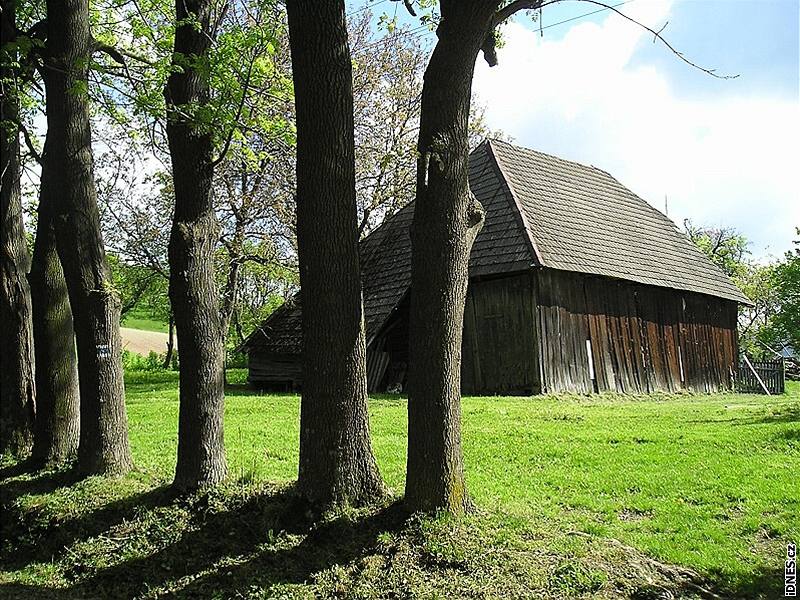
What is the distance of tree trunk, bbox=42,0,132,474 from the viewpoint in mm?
8969

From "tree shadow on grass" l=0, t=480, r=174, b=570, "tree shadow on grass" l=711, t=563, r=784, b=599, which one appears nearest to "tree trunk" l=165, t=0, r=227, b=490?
"tree shadow on grass" l=0, t=480, r=174, b=570

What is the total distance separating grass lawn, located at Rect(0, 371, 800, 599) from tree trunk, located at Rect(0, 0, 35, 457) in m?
0.80

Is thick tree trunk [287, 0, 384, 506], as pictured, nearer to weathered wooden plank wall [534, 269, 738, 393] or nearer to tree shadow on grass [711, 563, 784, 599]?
tree shadow on grass [711, 563, 784, 599]

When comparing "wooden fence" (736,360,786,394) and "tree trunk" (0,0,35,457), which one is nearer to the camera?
"tree trunk" (0,0,35,457)

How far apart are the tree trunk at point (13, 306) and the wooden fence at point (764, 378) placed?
22.0 metres

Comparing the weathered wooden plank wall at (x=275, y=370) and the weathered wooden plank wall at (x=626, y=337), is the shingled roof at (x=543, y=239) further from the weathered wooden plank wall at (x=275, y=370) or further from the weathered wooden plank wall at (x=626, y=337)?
the weathered wooden plank wall at (x=626, y=337)

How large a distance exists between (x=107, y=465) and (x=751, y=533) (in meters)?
6.97

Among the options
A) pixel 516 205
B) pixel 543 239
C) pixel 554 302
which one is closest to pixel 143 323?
pixel 516 205

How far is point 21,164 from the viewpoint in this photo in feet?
40.5

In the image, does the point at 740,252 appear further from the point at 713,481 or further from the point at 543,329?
the point at 713,481

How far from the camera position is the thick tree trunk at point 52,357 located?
9.88 m

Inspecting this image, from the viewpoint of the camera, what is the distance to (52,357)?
10.0 metres

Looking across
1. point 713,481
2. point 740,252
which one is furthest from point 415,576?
point 740,252

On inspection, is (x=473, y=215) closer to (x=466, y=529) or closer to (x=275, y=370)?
(x=466, y=529)
